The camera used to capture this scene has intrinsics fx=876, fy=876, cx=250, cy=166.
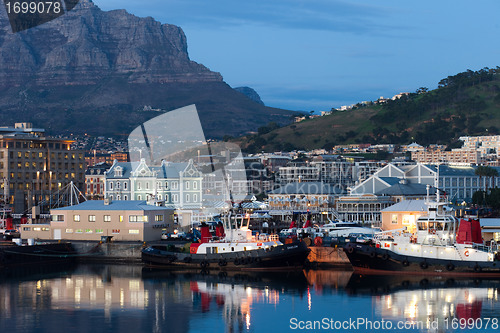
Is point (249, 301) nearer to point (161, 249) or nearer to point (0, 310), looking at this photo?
point (0, 310)

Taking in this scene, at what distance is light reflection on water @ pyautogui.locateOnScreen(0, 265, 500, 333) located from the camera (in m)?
38.6

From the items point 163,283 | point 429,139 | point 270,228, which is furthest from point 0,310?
point 429,139

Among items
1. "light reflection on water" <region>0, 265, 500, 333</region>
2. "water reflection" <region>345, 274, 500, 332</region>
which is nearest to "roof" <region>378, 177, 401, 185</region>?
"light reflection on water" <region>0, 265, 500, 333</region>

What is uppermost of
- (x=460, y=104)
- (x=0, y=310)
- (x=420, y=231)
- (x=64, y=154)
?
(x=460, y=104)

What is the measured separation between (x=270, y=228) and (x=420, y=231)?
2646 centimetres

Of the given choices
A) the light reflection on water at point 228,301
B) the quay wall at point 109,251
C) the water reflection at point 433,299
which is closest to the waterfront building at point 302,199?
the quay wall at point 109,251

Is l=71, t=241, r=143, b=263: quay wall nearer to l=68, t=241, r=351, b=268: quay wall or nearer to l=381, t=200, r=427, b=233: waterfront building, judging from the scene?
l=68, t=241, r=351, b=268: quay wall

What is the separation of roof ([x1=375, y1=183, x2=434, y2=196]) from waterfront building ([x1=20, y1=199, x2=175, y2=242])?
26353 millimetres

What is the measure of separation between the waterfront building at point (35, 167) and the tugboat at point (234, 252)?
48.9m

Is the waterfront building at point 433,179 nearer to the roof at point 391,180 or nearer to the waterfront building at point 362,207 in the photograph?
the roof at point 391,180

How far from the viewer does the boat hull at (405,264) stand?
165ft

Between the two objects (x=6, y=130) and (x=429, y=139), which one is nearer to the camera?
(x=6, y=130)

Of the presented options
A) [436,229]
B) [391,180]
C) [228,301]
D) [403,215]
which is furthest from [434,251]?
[391,180]

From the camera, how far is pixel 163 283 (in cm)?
5081
